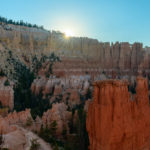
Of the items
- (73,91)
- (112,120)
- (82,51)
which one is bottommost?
(73,91)

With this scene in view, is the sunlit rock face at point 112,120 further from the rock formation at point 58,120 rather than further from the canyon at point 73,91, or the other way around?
the rock formation at point 58,120

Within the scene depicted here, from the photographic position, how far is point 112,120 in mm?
10164

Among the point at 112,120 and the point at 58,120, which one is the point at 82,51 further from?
the point at 112,120

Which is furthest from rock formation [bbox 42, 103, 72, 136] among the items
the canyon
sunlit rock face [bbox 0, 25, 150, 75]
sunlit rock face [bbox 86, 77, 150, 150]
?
sunlit rock face [bbox 0, 25, 150, 75]

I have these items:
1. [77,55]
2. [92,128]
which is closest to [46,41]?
[77,55]

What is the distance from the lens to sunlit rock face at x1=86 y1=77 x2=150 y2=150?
1007 cm

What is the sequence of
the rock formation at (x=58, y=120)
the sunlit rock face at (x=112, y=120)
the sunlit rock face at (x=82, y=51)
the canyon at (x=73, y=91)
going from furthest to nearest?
1. the sunlit rock face at (x=82, y=51)
2. the rock formation at (x=58, y=120)
3. the canyon at (x=73, y=91)
4. the sunlit rock face at (x=112, y=120)

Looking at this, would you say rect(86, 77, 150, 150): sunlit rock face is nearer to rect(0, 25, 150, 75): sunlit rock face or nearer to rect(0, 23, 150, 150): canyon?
rect(0, 23, 150, 150): canyon

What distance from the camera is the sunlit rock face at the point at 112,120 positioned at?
10.1m

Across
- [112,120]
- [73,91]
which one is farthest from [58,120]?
[73,91]

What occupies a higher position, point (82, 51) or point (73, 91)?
point (82, 51)

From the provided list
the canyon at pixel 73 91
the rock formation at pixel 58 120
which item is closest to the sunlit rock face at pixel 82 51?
the canyon at pixel 73 91

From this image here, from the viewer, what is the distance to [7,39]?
54156 mm

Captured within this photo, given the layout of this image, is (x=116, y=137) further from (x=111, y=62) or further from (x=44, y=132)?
(x=111, y=62)
